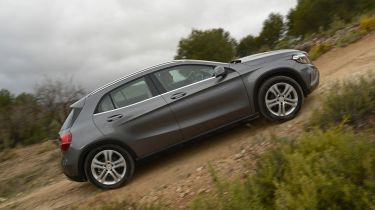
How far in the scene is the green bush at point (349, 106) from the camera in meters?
6.23

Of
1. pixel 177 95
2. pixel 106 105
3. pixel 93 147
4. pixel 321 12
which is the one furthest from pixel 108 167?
pixel 321 12

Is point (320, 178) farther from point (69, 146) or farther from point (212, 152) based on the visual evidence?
point (69, 146)

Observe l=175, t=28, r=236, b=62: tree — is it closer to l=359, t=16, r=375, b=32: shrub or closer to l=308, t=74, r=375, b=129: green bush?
l=359, t=16, r=375, b=32: shrub

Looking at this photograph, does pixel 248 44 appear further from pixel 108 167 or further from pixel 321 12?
pixel 108 167

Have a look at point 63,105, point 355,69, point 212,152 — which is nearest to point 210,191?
point 212,152

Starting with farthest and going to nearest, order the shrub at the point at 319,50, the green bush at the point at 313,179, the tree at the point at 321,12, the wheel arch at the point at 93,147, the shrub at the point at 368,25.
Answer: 1. the tree at the point at 321,12
2. the shrub at the point at 368,25
3. the shrub at the point at 319,50
4. the wheel arch at the point at 93,147
5. the green bush at the point at 313,179

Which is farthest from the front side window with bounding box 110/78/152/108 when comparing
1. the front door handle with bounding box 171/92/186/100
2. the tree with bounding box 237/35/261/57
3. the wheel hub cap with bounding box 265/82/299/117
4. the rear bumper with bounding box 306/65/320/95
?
the tree with bounding box 237/35/261/57

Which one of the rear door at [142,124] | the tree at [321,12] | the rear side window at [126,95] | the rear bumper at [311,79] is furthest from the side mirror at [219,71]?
the tree at [321,12]

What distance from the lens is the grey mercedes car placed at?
24.7 feet

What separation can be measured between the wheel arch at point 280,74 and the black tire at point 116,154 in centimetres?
223

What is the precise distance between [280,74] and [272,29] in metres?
31.5

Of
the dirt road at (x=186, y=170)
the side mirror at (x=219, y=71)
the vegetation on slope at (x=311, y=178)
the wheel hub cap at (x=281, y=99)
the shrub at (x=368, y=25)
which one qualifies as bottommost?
the dirt road at (x=186, y=170)

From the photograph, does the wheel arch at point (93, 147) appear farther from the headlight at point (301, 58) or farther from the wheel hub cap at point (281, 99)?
the headlight at point (301, 58)

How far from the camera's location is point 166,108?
7613 mm
